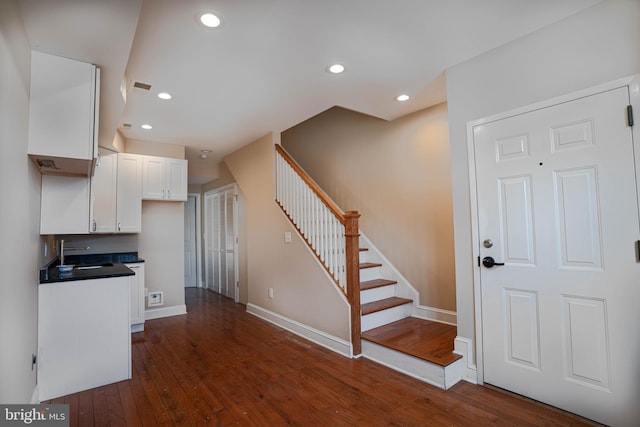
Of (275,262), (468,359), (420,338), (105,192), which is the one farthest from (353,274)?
(105,192)

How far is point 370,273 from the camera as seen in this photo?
3951 millimetres

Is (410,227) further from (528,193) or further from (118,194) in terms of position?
(118,194)

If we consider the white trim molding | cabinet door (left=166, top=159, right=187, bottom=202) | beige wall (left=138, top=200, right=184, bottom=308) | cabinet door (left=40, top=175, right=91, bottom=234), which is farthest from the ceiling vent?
the white trim molding

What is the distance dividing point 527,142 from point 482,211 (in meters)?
0.58

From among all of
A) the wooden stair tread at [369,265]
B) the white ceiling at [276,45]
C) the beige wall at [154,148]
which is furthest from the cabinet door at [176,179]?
the wooden stair tread at [369,265]

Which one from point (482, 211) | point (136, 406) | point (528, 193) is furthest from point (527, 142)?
point (136, 406)

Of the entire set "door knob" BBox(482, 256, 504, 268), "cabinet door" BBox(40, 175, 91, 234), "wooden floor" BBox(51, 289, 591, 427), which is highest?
"cabinet door" BBox(40, 175, 91, 234)

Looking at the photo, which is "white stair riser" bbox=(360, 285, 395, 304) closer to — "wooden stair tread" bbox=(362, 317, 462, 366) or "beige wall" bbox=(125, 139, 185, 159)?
"wooden stair tread" bbox=(362, 317, 462, 366)

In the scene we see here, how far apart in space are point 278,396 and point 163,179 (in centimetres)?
347

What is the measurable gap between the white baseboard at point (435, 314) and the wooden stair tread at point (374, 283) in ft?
1.37

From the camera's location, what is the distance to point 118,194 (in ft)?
13.6

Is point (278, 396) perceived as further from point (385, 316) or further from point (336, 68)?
point (336, 68)

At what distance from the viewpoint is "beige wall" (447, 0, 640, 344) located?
1.87 m

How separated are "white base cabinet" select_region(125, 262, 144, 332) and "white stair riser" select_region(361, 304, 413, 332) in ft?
9.56
